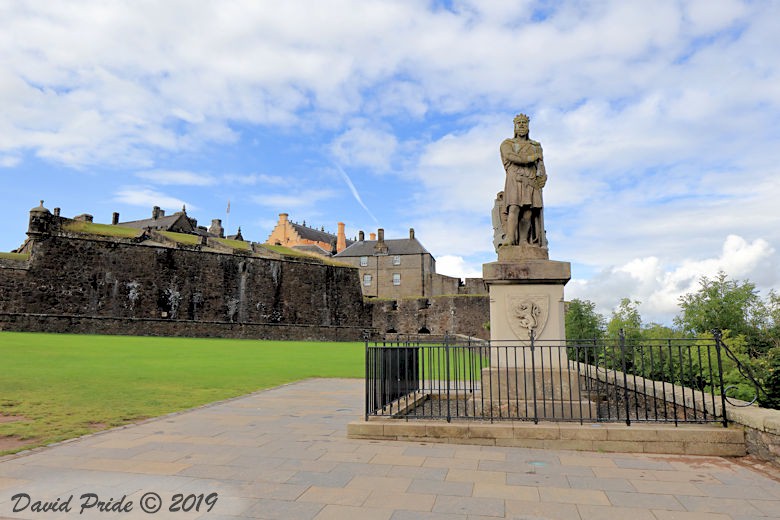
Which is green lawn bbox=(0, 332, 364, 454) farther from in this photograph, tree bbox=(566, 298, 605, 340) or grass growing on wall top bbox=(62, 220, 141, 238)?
grass growing on wall top bbox=(62, 220, 141, 238)

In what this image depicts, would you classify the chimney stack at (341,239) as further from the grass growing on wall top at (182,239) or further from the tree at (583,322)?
the tree at (583,322)

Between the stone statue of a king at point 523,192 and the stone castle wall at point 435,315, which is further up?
the stone statue of a king at point 523,192

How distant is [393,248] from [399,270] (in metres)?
3.10

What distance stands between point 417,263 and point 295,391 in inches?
1941

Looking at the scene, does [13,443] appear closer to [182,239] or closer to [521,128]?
[521,128]

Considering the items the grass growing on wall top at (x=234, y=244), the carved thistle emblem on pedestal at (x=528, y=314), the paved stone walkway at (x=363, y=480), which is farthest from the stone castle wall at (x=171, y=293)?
the carved thistle emblem on pedestal at (x=528, y=314)

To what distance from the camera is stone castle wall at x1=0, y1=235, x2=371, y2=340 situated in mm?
29250

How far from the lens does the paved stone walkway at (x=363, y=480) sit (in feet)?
13.4

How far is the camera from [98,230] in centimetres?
3484

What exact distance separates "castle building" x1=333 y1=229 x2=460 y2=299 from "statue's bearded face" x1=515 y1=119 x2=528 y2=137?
51.0m

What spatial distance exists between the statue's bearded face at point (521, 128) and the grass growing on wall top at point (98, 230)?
3297 centimetres

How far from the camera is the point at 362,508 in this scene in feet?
13.5

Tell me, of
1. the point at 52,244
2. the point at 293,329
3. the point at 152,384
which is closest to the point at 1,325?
the point at 52,244

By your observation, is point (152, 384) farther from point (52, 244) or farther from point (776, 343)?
point (52, 244)
